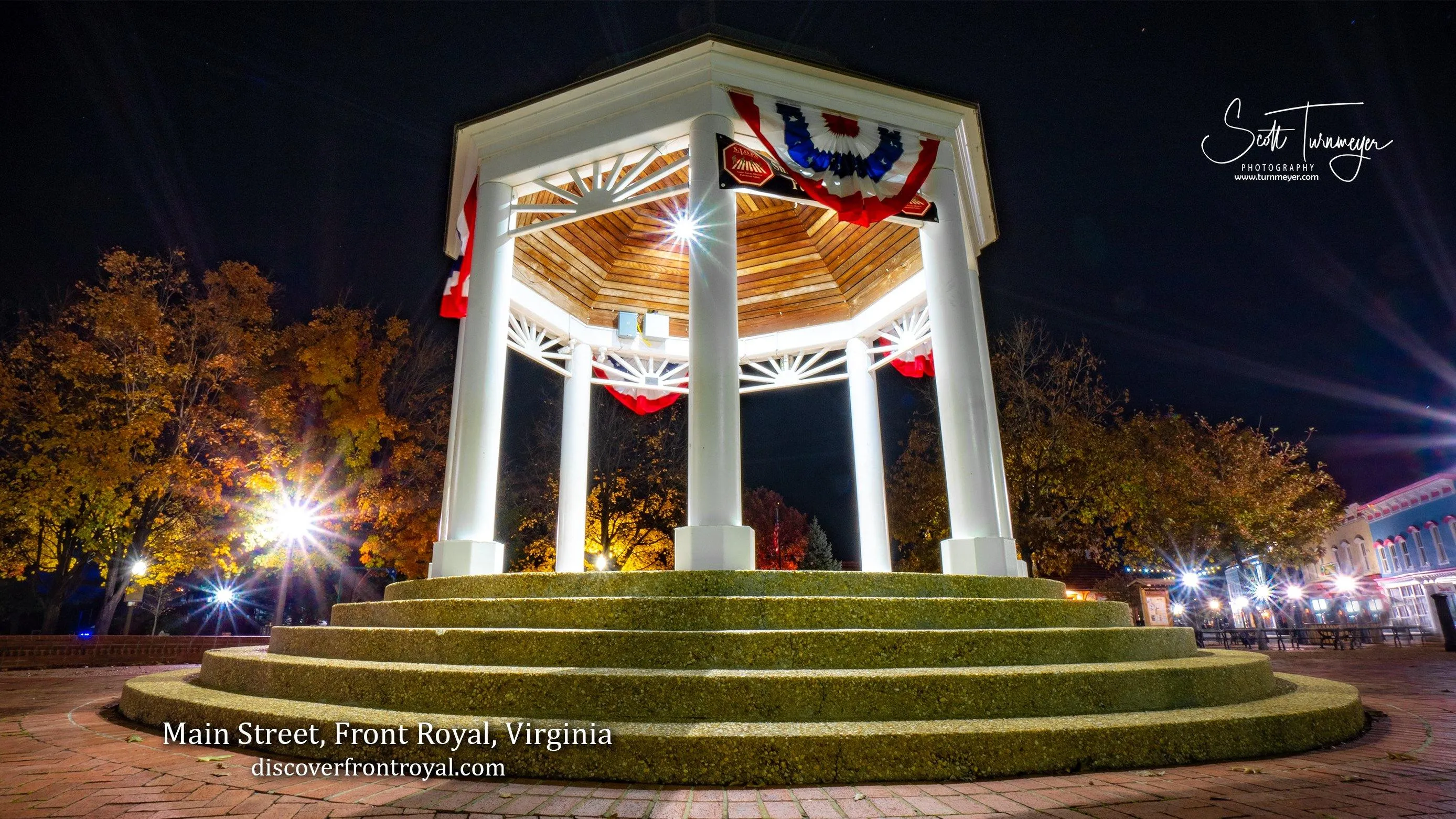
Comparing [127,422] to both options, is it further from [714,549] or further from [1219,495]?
[1219,495]

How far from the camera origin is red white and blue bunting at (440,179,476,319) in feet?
30.5

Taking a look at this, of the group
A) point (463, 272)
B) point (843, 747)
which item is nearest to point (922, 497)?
point (463, 272)

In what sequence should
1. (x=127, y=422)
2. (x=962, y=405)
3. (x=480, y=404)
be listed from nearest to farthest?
(x=962, y=405) → (x=480, y=404) → (x=127, y=422)

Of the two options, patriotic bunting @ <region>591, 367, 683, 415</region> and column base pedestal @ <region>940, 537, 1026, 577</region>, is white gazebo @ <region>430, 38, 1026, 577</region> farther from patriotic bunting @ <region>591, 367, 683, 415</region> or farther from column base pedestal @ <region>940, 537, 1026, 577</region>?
patriotic bunting @ <region>591, 367, 683, 415</region>

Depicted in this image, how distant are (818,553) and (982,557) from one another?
29556mm

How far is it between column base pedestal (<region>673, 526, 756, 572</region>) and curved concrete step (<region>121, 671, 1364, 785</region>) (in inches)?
92.1

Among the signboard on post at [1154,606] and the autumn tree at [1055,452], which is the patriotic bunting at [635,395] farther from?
the signboard on post at [1154,606]

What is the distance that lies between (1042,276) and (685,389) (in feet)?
65.0

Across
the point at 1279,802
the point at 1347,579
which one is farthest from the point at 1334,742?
the point at 1347,579

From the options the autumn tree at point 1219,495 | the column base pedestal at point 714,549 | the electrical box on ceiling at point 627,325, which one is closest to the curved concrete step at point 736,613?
the column base pedestal at point 714,549

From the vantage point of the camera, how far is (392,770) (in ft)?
12.1

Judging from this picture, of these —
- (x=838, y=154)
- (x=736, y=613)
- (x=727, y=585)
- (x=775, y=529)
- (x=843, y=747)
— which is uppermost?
(x=838, y=154)

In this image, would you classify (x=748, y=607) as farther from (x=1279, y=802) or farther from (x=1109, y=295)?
(x=1109, y=295)

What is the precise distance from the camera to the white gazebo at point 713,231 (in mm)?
6980
